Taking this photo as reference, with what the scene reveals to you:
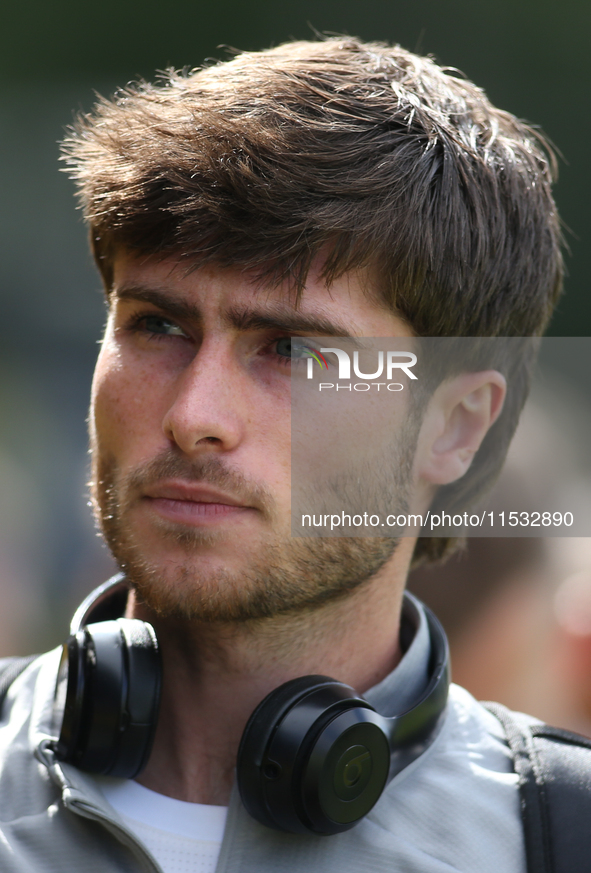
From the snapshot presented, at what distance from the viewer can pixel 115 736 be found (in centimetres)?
153

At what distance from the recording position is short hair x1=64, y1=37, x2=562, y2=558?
159 centimetres

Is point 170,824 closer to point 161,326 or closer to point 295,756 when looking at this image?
point 295,756

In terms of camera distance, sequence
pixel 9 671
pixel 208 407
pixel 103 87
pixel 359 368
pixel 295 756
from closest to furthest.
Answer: pixel 295 756 < pixel 208 407 < pixel 359 368 < pixel 9 671 < pixel 103 87

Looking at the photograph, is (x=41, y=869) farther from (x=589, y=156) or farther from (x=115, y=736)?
(x=589, y=156)

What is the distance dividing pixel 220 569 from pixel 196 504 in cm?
Result: 12

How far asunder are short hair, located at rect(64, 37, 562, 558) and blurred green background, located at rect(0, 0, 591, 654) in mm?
3994

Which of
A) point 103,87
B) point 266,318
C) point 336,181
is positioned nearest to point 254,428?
point 266,318

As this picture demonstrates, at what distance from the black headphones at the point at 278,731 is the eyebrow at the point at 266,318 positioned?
604 mm

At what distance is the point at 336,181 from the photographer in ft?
5.31

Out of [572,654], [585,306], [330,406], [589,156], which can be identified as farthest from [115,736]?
[589,156]

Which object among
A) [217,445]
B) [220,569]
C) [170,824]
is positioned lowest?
[170,824]

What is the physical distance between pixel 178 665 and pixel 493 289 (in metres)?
1.03

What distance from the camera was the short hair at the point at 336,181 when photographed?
159cm

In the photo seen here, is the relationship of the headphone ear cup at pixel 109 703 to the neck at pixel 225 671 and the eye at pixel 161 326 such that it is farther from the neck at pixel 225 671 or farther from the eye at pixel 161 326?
the eye at pixel 161 326
